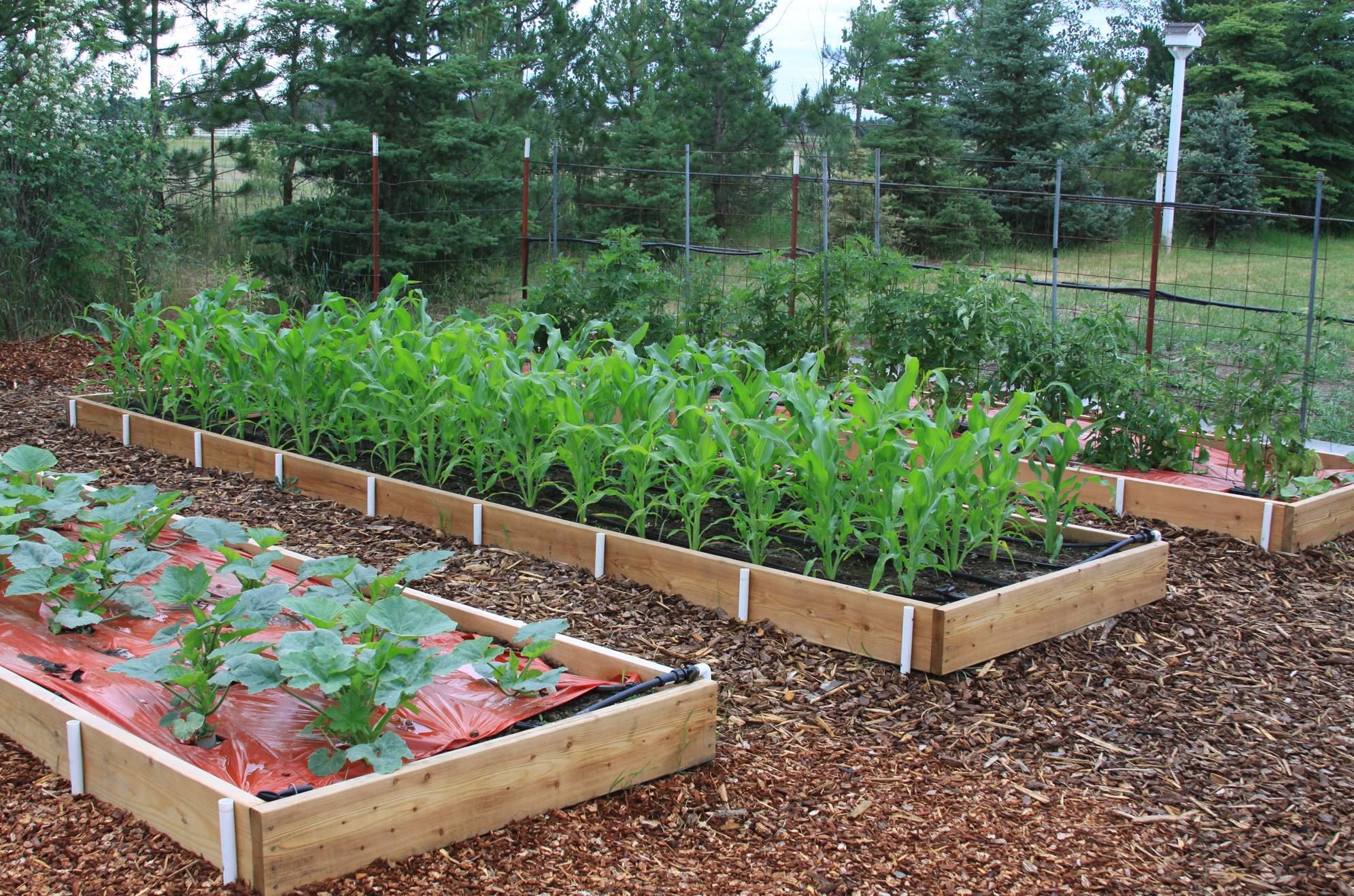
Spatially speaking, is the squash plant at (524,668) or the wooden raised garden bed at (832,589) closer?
the squash plant at (524,668)

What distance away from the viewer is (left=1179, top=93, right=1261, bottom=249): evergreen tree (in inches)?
728

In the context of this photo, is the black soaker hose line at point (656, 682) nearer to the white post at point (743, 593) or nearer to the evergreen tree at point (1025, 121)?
the white post at point (743, 593)

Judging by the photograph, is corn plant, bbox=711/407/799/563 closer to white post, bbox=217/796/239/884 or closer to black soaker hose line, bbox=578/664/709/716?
black soaker hose line, bbox=578/664/709/716

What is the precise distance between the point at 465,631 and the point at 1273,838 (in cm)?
213

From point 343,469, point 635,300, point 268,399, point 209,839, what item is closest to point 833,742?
point 209,839

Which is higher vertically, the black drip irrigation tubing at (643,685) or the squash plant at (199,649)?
the squash plant at (199,649)

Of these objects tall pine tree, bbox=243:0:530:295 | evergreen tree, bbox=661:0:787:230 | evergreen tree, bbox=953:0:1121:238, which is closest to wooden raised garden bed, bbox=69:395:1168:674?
tall pine tree, bbox=243:0:530:295

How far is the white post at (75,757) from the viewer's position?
2.61 metres

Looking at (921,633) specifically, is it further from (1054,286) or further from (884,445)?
(1054,286)

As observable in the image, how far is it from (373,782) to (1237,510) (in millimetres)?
3844

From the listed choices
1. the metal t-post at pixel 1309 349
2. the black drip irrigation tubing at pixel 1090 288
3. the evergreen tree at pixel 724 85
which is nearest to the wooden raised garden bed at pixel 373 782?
the metal t-post at pixel 1309 349

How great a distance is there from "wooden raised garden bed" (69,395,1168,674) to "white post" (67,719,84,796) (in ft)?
6.43

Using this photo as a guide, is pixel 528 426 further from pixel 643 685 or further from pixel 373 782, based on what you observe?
pixel 373 782

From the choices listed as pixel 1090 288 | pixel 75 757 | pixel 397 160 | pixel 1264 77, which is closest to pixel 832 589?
pixel 75 757
